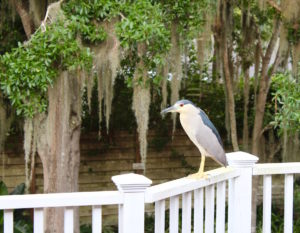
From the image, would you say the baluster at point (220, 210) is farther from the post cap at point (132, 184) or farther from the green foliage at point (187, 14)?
the green foliage at point (187, 14)

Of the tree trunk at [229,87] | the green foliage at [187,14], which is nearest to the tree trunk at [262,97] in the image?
the tree trunk at [229,87]

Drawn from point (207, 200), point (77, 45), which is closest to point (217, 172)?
point (207, 200)

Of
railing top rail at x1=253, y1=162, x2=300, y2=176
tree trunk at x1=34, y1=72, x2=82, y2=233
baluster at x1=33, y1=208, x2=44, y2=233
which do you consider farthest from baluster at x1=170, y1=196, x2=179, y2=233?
tree trunk at x1=34, y1=72, x2=82, y2=233

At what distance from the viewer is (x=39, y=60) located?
3.96 m

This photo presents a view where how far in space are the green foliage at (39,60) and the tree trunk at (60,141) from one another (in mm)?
485

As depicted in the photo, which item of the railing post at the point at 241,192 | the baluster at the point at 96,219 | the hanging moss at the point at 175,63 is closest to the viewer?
the baluster at the point at 96,219

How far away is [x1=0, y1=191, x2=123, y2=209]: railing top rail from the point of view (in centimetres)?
142

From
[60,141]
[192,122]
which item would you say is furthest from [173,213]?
[60,141]

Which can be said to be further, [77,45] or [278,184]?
[278,184]

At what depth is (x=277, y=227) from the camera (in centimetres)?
633

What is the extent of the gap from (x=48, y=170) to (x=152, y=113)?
212 cm

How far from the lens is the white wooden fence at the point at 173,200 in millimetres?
1460

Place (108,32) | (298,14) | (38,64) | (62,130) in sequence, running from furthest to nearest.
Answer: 1. (298,14)
2. (62,130)
3. (108,32)
4. (38,64)

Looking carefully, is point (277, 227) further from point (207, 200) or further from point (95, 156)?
point (207, 200)
